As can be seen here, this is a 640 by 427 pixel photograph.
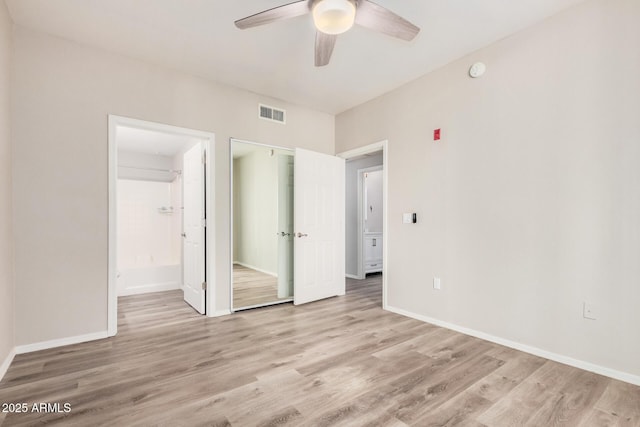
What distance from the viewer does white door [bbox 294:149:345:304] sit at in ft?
13.5

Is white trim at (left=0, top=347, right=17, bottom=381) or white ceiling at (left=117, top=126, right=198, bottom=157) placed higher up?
white ceiling at (left=117, top=126, right=198, bottom=157)

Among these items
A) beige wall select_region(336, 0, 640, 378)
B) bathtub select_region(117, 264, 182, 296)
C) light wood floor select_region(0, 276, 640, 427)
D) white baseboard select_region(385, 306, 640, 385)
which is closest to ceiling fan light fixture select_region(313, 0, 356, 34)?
beige wall select_region(336, 0, 640, 378)

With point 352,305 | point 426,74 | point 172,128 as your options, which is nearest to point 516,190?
point 426,74

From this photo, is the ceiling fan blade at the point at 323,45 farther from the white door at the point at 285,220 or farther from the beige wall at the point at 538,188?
the white door at the point at 285,220

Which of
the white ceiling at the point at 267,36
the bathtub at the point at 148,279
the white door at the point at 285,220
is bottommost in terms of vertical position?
the bathtub at the point at 148,279

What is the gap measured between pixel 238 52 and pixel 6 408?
3.20m

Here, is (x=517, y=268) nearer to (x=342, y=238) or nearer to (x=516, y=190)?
(x=516, y=190)

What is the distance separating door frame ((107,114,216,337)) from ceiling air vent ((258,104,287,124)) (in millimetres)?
750

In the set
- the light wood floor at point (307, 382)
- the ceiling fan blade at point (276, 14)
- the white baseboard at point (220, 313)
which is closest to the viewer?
the light wood floor at point (307, 382)

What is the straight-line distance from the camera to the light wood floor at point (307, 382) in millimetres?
1755

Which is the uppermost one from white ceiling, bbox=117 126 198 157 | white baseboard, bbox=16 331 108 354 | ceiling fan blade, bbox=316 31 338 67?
ceiling fan blade, bbox=316 31 338 67

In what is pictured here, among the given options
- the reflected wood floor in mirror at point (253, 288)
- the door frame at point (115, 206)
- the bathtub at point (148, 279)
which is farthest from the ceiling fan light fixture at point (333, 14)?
the bathtub at point (148, 279)

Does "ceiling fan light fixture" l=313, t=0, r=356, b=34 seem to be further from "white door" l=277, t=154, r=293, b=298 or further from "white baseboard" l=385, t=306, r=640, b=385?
"white baseboard" l=385, t=306, r=640, b=385

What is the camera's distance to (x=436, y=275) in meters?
3.37
